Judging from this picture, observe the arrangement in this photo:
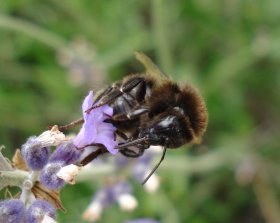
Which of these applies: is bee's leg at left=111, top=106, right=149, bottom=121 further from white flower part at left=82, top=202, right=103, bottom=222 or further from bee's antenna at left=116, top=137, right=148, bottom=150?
white flower part at left=82, top=202, right=103, bottom=222

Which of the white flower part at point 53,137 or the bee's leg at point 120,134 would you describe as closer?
the white flower part at point 53,137

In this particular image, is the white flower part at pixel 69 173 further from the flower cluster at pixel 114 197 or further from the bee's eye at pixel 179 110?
the flower cluster at pixel 114 197

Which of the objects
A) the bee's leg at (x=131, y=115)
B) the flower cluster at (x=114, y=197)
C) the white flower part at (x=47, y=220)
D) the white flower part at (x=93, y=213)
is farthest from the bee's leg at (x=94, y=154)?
the flower cluster at (x=114, y=197)

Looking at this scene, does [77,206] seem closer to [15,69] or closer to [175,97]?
[15,69]

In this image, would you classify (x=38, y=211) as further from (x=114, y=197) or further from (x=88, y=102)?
(x=114, y=197)

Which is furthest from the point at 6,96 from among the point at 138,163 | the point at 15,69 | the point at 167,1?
the point at 138,163

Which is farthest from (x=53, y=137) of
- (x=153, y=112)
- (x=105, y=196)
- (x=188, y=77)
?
(x=188, y=77)
